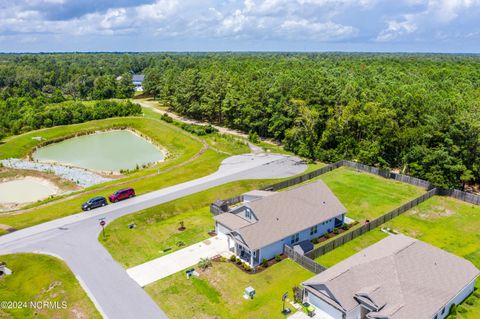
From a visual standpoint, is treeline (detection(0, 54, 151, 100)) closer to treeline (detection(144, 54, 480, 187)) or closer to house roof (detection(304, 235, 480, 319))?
treeline (detection(144, 54, 480, 187))

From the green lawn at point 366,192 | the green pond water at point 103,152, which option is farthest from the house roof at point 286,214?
the green pond water at point 103,152

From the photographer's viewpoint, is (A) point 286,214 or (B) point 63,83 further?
(B) point 63,83

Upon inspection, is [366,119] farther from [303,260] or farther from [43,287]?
[43,287]

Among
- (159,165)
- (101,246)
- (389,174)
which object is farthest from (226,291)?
(159,165)

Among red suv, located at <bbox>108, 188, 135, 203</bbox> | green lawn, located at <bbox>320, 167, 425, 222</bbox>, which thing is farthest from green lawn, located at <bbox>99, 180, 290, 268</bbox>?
green lawn, located at <bbox>320, 167, 425, 222</bbox>

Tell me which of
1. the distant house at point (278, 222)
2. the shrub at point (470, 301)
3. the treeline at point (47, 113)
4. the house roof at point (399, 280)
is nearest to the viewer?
the house roof at point (399, 280)

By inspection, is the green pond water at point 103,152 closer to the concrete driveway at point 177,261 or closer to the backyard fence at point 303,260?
the concrete driveway at point 177,261
